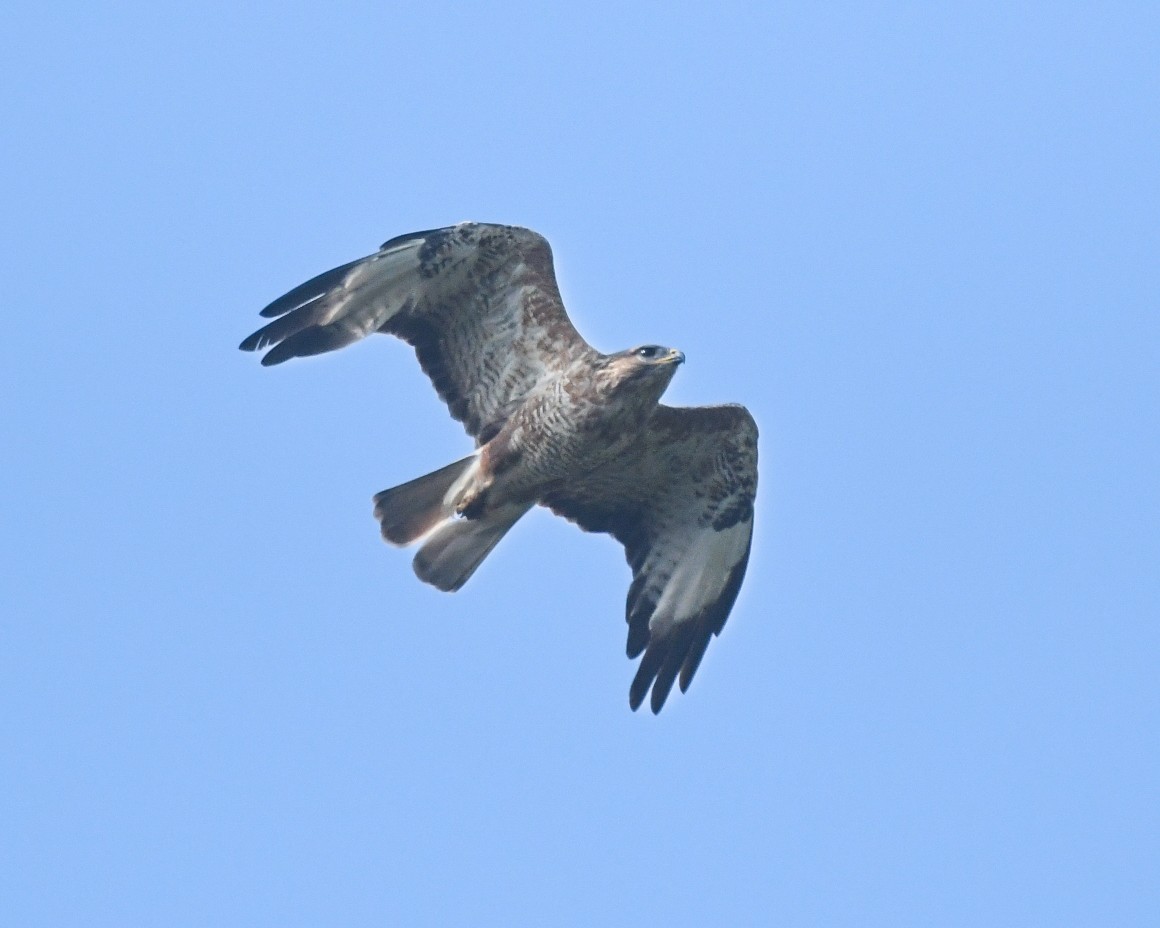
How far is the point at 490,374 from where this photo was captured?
1423cm

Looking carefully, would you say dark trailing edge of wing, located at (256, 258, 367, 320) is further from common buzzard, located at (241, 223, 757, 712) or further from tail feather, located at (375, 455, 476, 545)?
tail feather, located at (375, 455, 476, 545)

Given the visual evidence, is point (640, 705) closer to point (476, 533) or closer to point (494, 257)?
point (476, 533)

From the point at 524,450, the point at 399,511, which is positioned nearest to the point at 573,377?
the point at 524,450

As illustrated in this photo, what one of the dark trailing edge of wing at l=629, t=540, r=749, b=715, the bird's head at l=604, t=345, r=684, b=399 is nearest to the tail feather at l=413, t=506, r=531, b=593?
the dark trailing edge of wing at l=629, t=540, r=749, b=715

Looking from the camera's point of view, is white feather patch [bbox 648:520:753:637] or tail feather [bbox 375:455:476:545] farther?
white feather patch [bbox 648:520:753:637]

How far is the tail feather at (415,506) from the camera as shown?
1412cm

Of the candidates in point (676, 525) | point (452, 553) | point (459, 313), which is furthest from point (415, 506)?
point (676, 525)

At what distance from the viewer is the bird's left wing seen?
14.1 m

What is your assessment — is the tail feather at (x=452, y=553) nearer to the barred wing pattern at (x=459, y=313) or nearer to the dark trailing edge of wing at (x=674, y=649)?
the barred wing pattern at (x=459, y=313)

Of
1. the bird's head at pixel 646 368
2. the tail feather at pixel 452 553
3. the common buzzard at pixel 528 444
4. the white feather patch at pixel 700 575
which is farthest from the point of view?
the white feather patch at pixel 700 575

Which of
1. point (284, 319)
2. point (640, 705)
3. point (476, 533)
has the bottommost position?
point (640, 705)

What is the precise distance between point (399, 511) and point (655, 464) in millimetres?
1798

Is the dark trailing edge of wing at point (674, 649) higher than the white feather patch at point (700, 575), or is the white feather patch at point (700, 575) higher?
the white feather patch at point (700, 575)

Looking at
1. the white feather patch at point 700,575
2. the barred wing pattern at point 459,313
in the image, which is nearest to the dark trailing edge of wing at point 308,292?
the barred wing pattern at point 459,313
